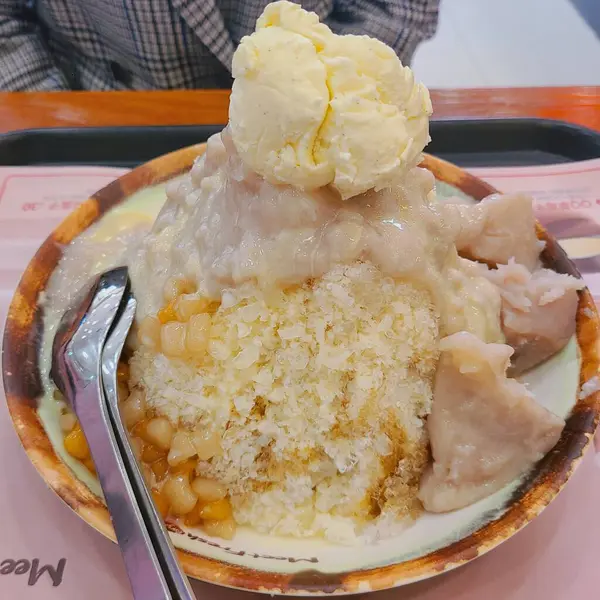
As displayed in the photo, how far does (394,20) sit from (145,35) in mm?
1218

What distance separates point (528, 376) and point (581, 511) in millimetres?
360

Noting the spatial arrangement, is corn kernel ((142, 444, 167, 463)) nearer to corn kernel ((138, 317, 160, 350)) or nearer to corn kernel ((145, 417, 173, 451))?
corn kernel ((145, 417, 173, 451))

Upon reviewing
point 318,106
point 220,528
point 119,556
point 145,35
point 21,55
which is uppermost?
point 318,106

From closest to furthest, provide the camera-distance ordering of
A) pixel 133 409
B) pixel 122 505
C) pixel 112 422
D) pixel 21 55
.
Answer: pixel 122 505, pixel 112 422, pixel 133 409, pixel 21 55

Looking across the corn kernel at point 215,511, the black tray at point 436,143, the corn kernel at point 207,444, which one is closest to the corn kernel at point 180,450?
the corn kernel at point 207,444

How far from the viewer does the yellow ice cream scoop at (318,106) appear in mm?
1173

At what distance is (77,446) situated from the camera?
4.38ft

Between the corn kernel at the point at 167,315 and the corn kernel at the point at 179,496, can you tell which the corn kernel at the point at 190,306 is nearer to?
the corn kernel at the point at 167,315

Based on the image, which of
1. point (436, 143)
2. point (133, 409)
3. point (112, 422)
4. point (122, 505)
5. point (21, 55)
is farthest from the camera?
point (21, 55)

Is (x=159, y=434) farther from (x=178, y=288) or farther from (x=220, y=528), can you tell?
(x=178, y=288)

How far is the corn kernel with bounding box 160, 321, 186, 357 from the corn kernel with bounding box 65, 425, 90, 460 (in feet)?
0.87

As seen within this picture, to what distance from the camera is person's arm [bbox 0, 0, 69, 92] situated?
283cm

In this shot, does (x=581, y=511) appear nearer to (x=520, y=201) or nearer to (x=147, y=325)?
(x=520, y=201)

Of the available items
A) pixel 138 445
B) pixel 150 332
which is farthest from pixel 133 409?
pixel 150 332
